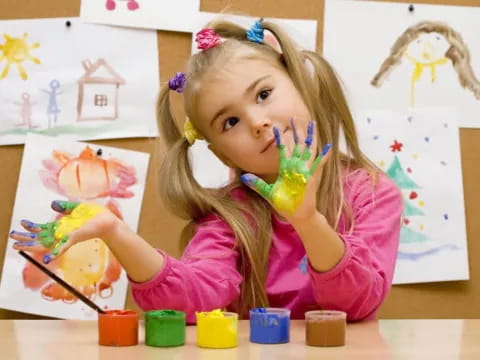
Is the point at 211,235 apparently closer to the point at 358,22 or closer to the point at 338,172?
the point at 338,172

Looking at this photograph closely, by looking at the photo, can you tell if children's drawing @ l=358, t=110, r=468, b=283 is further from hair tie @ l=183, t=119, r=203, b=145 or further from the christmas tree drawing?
hair tie @ l=183, t=119, r=203, b=145

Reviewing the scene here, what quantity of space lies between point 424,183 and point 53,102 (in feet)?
1.90

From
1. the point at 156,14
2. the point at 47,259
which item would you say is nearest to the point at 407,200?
the point at 156,14

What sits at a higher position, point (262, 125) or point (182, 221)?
point (262, 125)

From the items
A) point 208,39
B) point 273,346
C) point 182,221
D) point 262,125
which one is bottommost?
point 273,346

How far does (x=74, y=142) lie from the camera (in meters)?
1.26

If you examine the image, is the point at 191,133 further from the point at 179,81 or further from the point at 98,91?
the point at 98,91

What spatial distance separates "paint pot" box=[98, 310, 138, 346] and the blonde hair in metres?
0.32

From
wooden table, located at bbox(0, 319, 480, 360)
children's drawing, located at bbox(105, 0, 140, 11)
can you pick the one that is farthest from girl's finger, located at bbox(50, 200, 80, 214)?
children's drawing, located at bbox(105, 0, 140, 11)

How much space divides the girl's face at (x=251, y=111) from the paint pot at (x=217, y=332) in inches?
12.1

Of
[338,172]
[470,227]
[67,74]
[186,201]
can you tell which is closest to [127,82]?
[67,74]

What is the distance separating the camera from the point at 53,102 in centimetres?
127

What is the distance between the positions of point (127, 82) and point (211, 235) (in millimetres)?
343

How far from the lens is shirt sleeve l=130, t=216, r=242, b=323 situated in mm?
901
